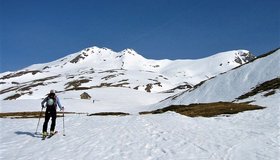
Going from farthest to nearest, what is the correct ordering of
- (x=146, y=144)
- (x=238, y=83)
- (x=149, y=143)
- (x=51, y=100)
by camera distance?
(x=238, y=83)
(x=51, y=100)
(x=149, y=143)
(x=146, y=144)

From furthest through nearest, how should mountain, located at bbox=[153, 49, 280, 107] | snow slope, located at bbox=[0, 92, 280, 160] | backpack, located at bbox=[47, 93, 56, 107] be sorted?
mountain, located at bbox=[153, 49, 280, 107]
backpack, located at bbox=[47, 93, 56, 107]
snow slope, located at bbox=[0, 92, 280, 160]

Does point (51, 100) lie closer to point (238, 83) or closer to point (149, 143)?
point (149, 143)

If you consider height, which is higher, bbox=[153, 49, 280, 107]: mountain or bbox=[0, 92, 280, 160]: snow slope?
bbox=[153, 49, 280, 107]: mountain

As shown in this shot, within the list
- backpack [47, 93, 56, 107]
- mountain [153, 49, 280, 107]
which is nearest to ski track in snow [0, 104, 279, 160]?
backpack [47, 93, 56, 107]

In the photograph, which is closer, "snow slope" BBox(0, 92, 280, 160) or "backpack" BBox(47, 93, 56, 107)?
"snow slope" BBox(0, 92, 280, 160)

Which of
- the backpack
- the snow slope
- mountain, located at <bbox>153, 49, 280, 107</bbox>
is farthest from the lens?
mountain, located at <bbox>153, 49, 280, 107</bbox>

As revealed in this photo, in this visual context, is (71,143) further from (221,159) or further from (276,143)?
(276,143)

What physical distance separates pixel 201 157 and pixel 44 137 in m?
10.5

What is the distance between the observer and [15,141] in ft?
71.4

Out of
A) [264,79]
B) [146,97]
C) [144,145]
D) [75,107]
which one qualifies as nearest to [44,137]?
[144,145]

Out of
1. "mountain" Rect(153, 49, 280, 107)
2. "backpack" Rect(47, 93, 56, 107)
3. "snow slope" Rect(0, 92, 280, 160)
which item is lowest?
"snow slope" Rect(0, 92, 280, 160)

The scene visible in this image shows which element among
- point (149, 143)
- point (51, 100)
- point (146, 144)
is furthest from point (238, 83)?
point (146, 144)

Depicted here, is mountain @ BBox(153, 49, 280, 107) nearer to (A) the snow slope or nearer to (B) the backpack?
(A) the snow slope

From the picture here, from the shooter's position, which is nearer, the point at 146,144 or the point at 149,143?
the point at 146,144
